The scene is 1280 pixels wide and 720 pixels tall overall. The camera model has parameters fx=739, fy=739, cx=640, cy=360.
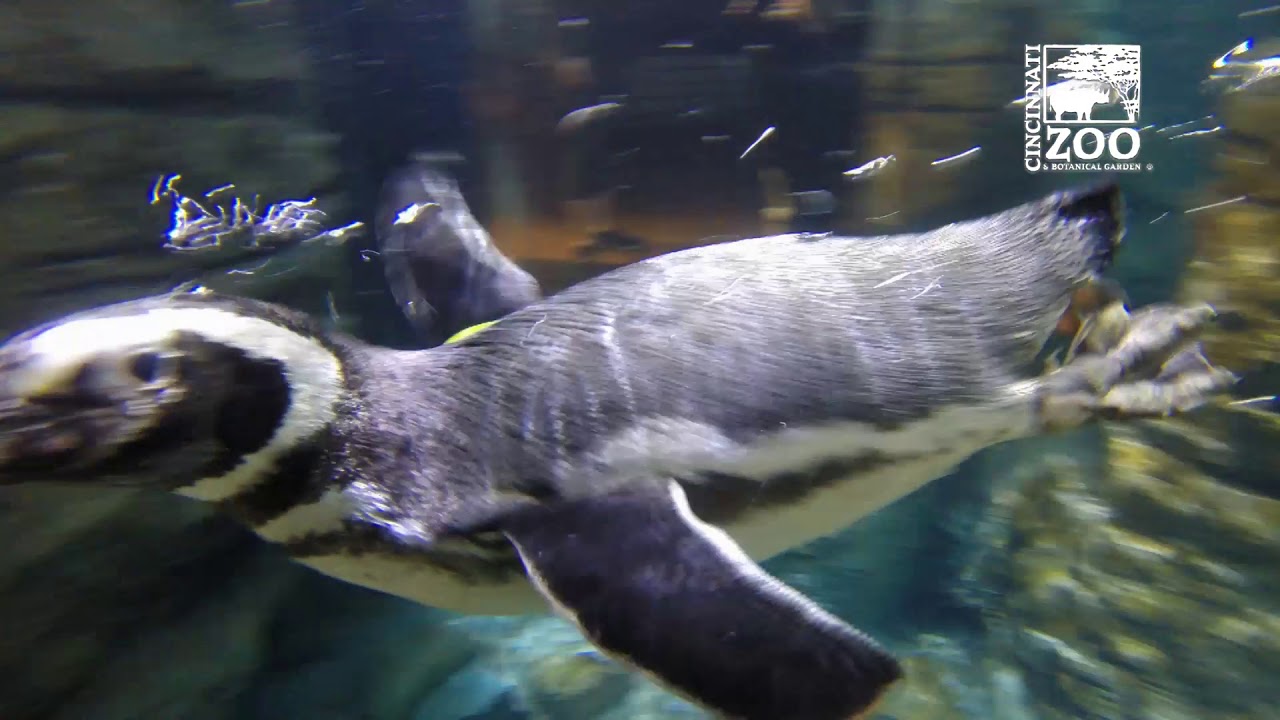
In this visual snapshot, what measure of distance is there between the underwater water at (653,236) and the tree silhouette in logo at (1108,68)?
25 mm

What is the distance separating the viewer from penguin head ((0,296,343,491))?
3.36 ft

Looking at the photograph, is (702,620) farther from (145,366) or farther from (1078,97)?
(1078,97)

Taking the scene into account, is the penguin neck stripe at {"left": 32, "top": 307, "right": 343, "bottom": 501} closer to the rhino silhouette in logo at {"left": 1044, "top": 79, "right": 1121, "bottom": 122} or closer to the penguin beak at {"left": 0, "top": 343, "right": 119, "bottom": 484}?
the penguin beak at {"left": 0, "top": 343, "right": 119, "bottom": 484}

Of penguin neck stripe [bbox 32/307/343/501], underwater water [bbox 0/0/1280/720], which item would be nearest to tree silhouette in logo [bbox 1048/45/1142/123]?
underwater water [bbox 0/0/1280/720]

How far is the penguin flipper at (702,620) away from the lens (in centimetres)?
99

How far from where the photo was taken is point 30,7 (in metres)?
2.14

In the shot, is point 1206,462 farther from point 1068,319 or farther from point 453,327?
point 453,327

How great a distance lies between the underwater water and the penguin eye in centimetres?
84

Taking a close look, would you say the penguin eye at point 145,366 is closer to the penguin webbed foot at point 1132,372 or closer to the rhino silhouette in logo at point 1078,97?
the penguin webbed foot at point 1132,372

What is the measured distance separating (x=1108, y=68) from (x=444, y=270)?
9.74 ft

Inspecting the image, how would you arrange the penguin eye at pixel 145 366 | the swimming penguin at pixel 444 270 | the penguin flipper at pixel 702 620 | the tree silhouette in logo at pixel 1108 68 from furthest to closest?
the tree silhouette in logo at pixel 1108 68 → the swimming penguin at pixel 444 270 → the penguin eye at pixel 145 366 → the penguin flipper at pixel 702 620

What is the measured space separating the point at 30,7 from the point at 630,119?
2198mm

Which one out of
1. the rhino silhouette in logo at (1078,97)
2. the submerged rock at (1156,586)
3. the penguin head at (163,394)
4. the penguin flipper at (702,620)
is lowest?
the submerged rock at (1156,586)

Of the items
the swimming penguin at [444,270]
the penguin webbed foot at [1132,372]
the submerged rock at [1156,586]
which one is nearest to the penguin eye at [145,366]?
the swimming penguin at [444,270]
